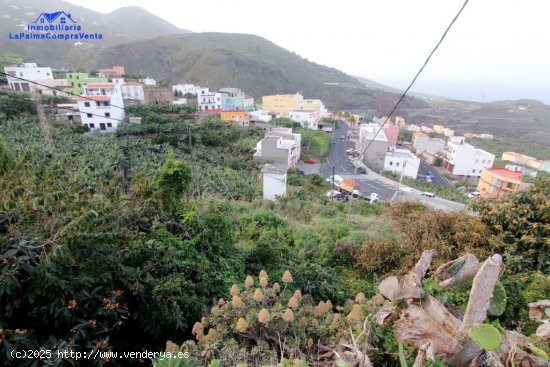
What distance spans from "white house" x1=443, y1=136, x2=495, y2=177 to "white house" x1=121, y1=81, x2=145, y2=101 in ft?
117

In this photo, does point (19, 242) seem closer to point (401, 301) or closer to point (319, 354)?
point (319, 354)

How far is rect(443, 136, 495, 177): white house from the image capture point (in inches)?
1208

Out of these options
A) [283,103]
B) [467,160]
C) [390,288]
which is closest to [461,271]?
[390,288]

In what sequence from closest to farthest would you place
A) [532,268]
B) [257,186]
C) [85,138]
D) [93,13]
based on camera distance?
[532,268] < [257,186] < [85,138] < [93,13]

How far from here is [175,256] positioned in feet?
13.1

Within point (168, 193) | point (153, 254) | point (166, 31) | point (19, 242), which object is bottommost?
point (153, 254)

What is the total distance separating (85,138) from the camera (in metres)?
19.2

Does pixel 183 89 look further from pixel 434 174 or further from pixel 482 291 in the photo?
pixel 482 291

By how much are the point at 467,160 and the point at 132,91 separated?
3789 centimetres

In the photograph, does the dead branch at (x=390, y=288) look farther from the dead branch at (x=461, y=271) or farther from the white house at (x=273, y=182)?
the white house at (x=273, y=182)

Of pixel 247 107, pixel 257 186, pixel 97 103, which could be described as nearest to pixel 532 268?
pixel 257 186

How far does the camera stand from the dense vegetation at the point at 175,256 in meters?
2.60

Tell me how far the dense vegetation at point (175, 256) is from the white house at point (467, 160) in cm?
2915

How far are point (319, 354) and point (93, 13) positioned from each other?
6233 inches
